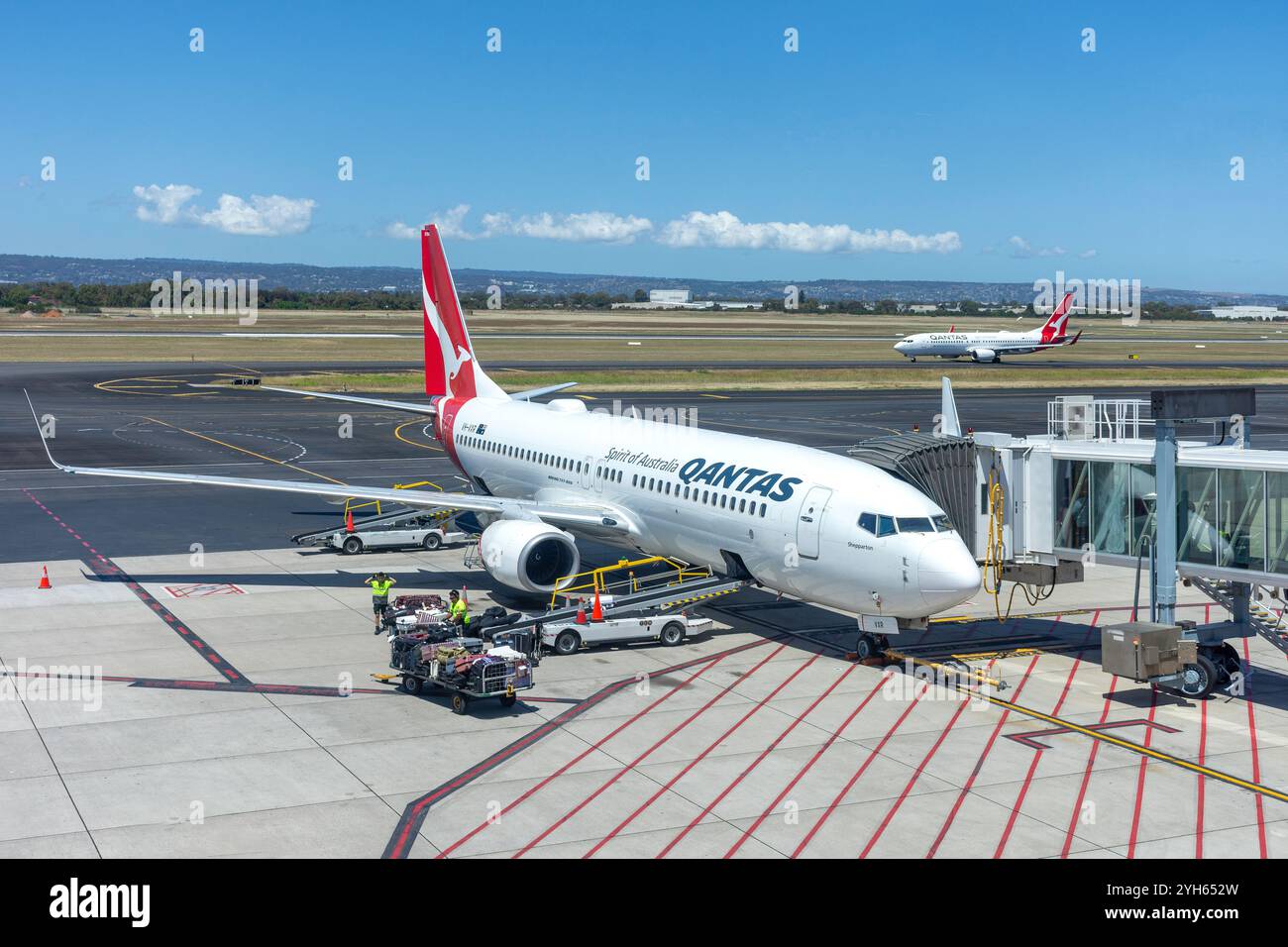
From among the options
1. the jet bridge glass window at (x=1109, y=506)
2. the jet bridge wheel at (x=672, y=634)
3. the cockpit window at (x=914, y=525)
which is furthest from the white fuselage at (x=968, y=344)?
the cockpit window at (x=914, y=525)

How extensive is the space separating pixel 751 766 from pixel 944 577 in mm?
6469

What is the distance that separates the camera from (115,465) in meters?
59.2

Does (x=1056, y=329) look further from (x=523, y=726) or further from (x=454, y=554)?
(x=523, y=726)

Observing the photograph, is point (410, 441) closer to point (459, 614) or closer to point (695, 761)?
point (459, 614)

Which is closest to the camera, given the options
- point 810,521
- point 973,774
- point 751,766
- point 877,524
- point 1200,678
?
point 973,774

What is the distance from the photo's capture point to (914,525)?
26.8m

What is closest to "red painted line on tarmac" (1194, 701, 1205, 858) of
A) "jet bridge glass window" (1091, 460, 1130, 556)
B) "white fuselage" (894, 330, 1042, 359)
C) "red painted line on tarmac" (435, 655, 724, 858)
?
"jet bridge glass window" (1091, 460, 1130, 556)

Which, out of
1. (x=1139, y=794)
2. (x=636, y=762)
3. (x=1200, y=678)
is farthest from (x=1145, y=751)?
(x=636, y=762)

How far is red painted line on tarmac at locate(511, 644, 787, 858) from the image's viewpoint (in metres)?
18.7

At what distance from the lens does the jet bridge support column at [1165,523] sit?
25.8 meters

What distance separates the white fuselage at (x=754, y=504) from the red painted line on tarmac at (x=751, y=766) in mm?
1856

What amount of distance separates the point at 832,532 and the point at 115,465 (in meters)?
42.6

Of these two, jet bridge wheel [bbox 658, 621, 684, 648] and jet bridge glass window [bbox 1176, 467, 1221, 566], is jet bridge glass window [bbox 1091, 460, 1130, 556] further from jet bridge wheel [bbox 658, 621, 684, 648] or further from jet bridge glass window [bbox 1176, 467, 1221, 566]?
jet bridge wheel [bbox 658, 621, 684, 648]
